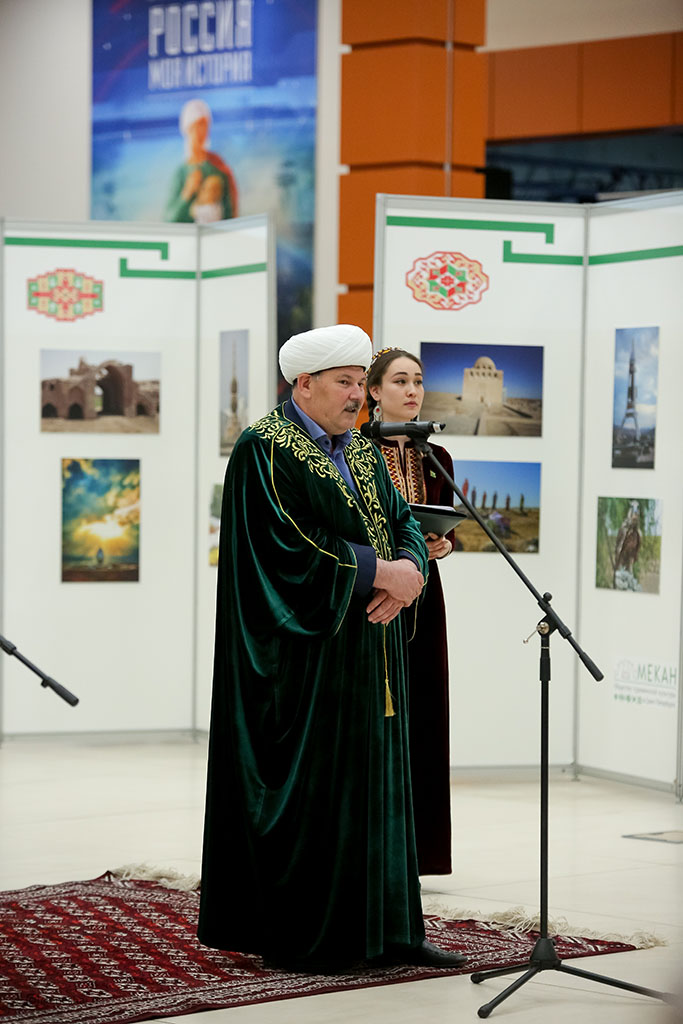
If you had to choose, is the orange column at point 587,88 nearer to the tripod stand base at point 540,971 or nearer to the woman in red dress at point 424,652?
the woman in red dress at point 424,652

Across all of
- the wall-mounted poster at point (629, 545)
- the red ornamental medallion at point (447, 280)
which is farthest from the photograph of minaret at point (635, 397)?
the red ornamental medallion at point (447, 280)

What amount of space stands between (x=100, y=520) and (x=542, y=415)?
82.8 inches

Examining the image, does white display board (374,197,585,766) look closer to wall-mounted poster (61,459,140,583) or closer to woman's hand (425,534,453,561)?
wall-mounted poster (61,459,140,583)

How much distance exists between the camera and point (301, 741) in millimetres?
3832

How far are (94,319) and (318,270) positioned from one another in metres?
1.72

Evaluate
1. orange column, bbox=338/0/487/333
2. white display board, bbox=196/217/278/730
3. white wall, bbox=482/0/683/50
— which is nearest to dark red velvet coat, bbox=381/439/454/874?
white display board, bbox=196/217/278/730

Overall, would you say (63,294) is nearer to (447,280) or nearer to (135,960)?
(447,280)

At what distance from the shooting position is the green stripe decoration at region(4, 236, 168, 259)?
7418mm

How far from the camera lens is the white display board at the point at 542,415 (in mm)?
6641

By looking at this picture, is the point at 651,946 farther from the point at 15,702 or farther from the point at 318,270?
the point at 318,270

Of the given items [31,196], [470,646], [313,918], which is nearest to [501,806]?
[470,646]

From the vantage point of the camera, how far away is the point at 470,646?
268 inches

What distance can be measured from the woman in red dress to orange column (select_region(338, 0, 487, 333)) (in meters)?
3.33

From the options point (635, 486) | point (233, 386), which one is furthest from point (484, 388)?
point (233, 386)
